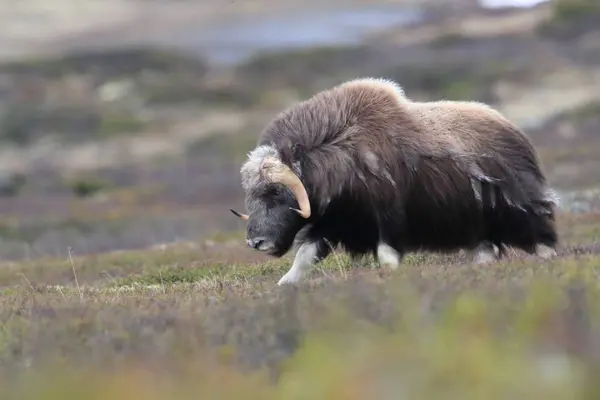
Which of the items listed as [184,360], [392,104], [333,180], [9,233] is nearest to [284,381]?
[184,360]

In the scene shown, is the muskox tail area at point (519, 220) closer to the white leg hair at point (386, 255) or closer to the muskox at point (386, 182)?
the muskox at point (386, 182)

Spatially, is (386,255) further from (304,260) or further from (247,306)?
(247,306)

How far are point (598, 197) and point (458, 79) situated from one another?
3519cm

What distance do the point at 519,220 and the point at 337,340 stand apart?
4.72 metres

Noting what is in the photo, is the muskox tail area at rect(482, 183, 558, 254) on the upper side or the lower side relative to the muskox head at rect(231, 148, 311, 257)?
lower

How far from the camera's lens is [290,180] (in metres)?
8.31

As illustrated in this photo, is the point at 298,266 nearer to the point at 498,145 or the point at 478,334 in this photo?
the point at 498,145

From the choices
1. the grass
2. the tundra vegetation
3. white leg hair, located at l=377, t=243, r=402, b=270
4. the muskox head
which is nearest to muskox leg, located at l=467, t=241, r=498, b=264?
the tundra vegetation

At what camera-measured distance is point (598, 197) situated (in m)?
21.8

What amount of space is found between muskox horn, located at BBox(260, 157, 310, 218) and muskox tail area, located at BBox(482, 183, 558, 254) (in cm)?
179

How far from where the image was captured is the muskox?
8453 mm

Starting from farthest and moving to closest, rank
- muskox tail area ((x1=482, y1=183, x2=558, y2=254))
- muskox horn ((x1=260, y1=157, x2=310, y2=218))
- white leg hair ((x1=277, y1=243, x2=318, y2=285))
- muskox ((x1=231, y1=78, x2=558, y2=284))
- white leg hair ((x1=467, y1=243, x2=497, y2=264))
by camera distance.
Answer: white leg hair ((x1=467, y1=243, x2=497, y2=264))
muskox tail area ((x1=482, y1=183, x2=558, y2=254))
white leg hair ((x1=277, y1=243, x2=318, y2=285))
muskox ((x1=231, y1=78, x2=558, y2=284))
muskox horn ((x1=260, y1=157, x2=310, y2=218))

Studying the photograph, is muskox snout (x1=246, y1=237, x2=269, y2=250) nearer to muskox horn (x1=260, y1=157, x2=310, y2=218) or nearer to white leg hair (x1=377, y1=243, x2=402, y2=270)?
muskox horn (x1=260, y1=157, x2=310, y2=218)

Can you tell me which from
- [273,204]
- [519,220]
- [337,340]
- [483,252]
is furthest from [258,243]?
[337,340]
